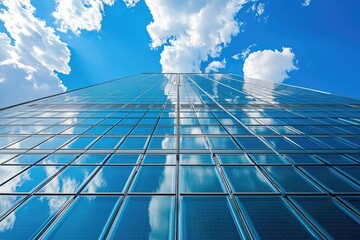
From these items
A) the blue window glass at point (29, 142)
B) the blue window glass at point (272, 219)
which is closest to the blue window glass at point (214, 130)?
the blue window glass at point (272, 219)

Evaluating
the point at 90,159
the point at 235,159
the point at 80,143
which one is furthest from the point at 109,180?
the point at 235,159

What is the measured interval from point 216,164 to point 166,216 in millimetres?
3327

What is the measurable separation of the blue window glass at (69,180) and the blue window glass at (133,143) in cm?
219

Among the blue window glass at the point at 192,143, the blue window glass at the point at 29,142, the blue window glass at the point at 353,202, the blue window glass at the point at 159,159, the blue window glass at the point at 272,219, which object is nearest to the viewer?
the blue window glass at the point at 272,219

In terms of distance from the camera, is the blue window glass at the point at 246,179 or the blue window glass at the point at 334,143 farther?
the blue window glass at the point at 334,143

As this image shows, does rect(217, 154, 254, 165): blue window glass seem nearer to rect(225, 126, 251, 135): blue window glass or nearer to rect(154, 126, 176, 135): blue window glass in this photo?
rect(225, 126, 251, 135): blue window glass

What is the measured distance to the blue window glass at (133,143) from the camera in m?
9.61

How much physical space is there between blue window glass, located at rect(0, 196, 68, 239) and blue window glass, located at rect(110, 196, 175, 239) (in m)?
1.95

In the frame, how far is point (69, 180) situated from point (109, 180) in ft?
4.64

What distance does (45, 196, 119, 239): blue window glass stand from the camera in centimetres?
482

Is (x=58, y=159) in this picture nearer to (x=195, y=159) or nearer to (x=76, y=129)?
(x=76, y=129)

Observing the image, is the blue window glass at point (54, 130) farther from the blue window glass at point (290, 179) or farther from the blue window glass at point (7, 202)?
the blue window glass at point (290, 179)

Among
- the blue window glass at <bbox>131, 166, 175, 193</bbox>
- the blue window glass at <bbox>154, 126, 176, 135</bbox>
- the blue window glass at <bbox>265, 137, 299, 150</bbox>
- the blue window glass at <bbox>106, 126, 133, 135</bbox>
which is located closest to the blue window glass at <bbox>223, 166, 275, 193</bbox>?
the blue window glass at <bbox>131, 166, 175, 193</bbox>

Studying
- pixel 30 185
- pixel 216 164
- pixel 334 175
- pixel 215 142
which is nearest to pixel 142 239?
pixel 216 164
